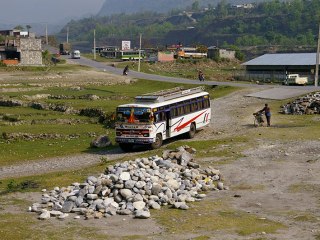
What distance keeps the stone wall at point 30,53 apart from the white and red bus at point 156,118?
3148 inches

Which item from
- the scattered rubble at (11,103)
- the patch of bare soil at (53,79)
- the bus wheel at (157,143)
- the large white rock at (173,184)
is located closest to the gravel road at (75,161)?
the bus wheel at (157,143)

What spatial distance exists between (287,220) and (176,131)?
758 inches

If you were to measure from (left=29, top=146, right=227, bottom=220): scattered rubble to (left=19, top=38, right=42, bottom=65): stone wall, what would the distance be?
93.9 metres

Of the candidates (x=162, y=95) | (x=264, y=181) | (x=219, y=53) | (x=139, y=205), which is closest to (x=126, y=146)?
(x=162, y=95)

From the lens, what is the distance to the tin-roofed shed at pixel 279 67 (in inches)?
3553

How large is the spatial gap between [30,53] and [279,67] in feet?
171

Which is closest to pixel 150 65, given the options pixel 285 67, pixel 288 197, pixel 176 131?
pixel 285 67

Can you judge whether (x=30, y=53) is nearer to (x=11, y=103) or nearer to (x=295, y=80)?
(x=11, y=103)

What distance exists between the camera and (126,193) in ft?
82.9

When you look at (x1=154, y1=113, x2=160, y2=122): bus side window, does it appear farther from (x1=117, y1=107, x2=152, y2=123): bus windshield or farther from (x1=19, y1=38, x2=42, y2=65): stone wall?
(x1=19, y1=38, x2=42, y2=65): stone wall

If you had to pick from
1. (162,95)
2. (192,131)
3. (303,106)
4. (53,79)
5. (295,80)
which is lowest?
(192,131)

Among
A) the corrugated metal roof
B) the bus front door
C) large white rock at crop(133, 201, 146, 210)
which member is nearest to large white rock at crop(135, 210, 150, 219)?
large white rock at crop(133, 201, 146, 210)

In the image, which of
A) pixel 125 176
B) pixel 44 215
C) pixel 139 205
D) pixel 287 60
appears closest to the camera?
pixel 44 215

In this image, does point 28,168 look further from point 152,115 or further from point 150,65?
point 150,65
